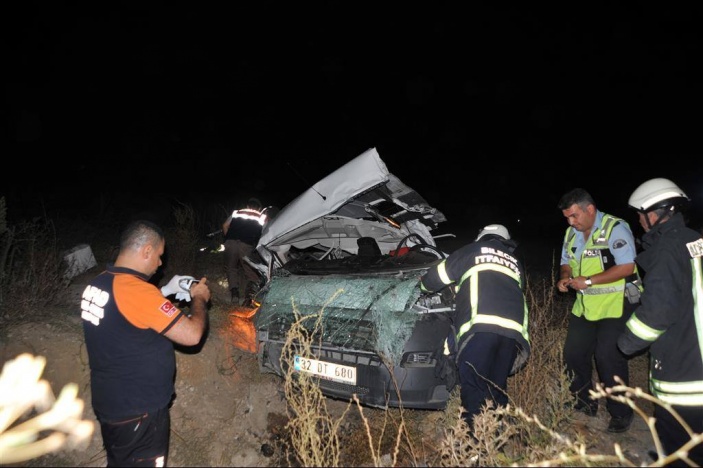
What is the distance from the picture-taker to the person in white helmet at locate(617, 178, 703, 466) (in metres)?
2.30

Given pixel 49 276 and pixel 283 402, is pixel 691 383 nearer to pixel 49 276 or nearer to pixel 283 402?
pixel 283 402

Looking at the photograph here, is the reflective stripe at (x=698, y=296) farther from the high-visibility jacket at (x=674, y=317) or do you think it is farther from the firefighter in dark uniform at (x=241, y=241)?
the firefighter in dark uniform at (x=241, y=241)

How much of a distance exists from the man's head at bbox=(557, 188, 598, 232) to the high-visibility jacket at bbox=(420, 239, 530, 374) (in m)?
0.83

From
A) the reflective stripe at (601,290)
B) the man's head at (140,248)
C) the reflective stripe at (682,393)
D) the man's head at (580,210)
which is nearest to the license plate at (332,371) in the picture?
the man's head at (140,248)

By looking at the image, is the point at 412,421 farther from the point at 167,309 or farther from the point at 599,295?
the point at 167,309

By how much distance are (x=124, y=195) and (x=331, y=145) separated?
89.1 feet

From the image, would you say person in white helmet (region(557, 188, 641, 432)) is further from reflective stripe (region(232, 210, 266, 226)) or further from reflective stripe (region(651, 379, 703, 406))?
reflective stripe (region(232, 210, 266, 226))

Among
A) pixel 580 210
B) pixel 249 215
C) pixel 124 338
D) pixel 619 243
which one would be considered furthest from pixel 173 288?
pixel 619 243

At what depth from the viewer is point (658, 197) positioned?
2.59m

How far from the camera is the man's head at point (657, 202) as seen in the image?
8.37ft

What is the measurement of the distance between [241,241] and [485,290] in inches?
157

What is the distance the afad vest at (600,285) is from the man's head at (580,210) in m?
0.10

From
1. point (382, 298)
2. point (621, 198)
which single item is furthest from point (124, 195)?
point (621, 198)

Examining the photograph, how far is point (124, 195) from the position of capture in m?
17.0
